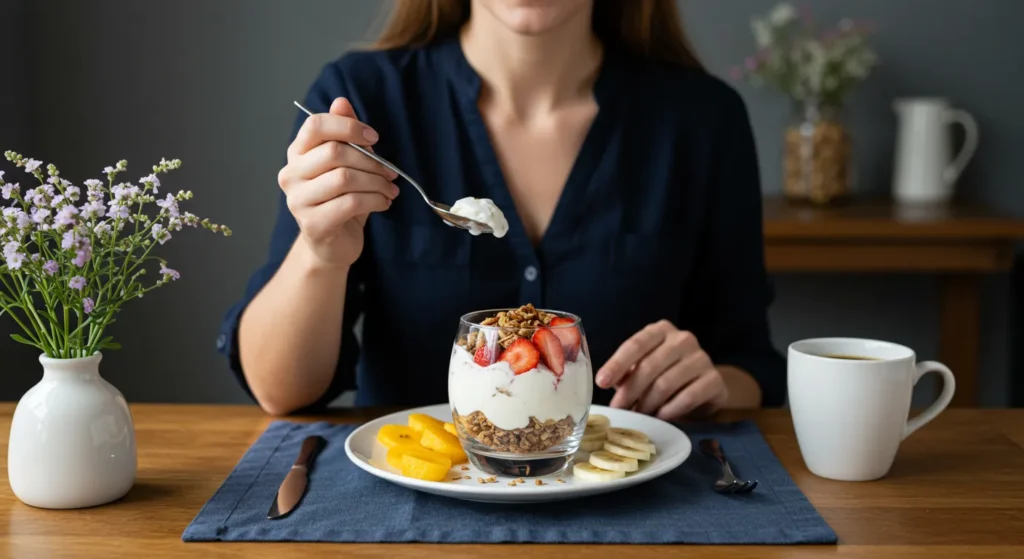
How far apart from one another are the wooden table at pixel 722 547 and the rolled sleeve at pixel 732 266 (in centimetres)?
37

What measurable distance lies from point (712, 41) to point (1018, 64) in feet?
2.84

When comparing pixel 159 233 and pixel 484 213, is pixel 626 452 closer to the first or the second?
pixel 484 213

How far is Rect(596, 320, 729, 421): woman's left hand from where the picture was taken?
3.95 ft

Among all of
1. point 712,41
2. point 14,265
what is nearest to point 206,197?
point 712,41

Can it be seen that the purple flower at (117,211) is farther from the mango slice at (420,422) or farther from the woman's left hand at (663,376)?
the woman's left hand at (663,376)

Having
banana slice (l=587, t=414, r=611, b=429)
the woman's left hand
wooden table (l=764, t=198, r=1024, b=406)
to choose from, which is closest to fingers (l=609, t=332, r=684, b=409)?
the woman's left hand

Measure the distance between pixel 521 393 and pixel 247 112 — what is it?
227 cm

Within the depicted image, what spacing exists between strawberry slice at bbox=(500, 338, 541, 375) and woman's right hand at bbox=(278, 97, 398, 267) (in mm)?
241

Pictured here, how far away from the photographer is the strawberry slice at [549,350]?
0.93 m

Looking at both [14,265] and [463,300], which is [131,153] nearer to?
[463,300]

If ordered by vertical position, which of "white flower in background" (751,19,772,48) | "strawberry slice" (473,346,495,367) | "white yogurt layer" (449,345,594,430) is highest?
"white flower in background" (751,19,772,48)

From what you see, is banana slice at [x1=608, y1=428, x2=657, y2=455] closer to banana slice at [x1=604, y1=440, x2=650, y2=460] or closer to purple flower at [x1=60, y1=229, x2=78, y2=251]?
banana slice at [x1=604, y1=440, x2=650, y2=460]

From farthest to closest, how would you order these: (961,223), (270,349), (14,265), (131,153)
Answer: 1. (131,153)
2. (961,223)
3. (270,349)
4. (14,265)

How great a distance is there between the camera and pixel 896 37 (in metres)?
3.00
